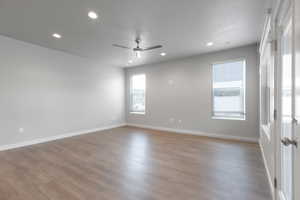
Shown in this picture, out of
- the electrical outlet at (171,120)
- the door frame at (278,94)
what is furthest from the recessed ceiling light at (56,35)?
the electrical outlet at (171,120)

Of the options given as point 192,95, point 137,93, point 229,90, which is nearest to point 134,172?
point 192,95

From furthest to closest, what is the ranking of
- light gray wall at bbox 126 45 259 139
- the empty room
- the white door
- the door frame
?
light gray wall at bbox 126 45 259 139, the empty room, the door frame, the white door

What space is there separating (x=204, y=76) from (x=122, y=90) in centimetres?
381

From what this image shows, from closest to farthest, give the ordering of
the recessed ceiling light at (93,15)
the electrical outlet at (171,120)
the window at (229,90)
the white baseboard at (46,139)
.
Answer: the recessed ceiling light at (93,15) < the white baseboard at (46,139) < the window at (229,90) < the electrical outlet at (171,120)

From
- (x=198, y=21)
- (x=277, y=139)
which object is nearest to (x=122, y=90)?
(x=198, y=21)

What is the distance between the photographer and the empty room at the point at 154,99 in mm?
1852

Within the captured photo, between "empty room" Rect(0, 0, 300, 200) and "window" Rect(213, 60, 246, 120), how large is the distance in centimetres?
3

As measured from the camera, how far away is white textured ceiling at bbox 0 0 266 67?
2354 millimetres

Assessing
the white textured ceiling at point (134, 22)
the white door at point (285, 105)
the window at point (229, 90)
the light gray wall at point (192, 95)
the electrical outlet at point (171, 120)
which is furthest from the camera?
the electrical outlet at point (171, 120)

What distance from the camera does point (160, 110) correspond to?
19.5 feet

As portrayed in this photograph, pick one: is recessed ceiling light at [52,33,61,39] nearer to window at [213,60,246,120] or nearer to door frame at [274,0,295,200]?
door frame at [274,0,295,200]

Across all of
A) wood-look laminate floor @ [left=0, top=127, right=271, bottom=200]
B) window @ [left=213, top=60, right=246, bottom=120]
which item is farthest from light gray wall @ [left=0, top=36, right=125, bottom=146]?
window @ [left=213, top=60, right=246, bottom=120]

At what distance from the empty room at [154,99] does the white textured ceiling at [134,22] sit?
1.0 inches

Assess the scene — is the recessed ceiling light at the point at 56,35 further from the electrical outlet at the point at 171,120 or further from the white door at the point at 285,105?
the electrical outlet at the point at 171,120
